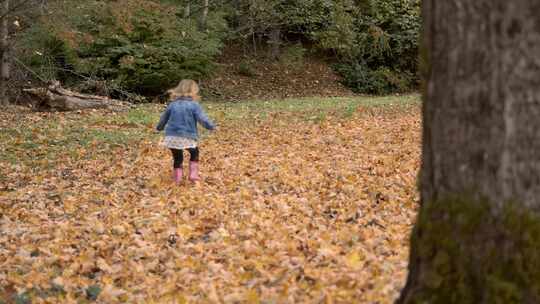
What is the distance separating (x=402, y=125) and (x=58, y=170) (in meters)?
7.98

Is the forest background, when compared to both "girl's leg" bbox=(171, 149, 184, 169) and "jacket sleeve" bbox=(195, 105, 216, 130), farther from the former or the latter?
"jacket sleeve" bbox=(195, 105, 216, 130)

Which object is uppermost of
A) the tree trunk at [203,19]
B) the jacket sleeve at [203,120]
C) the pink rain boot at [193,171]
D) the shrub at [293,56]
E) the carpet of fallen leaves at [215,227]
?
the tree trunk at [203,19]

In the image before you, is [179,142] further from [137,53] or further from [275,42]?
[275,42]

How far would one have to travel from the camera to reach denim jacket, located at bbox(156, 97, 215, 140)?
8422 millimetres

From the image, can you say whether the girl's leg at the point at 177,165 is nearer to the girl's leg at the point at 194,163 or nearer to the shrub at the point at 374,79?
the girl's leg at the point at 194,163

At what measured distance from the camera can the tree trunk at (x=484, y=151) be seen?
286 cm

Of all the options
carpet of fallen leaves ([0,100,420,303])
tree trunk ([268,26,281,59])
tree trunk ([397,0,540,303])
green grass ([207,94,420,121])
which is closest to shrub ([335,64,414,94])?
tree trunk ([268,26,281,59])

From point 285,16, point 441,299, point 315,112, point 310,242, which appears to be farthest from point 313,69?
point 441,299

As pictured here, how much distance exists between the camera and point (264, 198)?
7688 mm

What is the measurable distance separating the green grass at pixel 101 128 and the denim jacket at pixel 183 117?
11.0ft

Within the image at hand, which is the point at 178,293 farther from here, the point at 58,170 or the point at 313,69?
the point at 313,69

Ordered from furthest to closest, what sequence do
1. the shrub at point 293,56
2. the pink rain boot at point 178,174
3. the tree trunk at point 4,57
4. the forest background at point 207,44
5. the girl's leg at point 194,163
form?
1. the shrub at point 293,56
2. the forest background at point 207,44
3. the tree trunk at point 4,57
4. the pink rain boot at point 178,174
5. the girl's leg at point 194,163

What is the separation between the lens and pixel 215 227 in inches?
258

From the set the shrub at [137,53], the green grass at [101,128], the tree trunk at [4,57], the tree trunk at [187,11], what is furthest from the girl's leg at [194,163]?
the tree trunk at [187,11]
